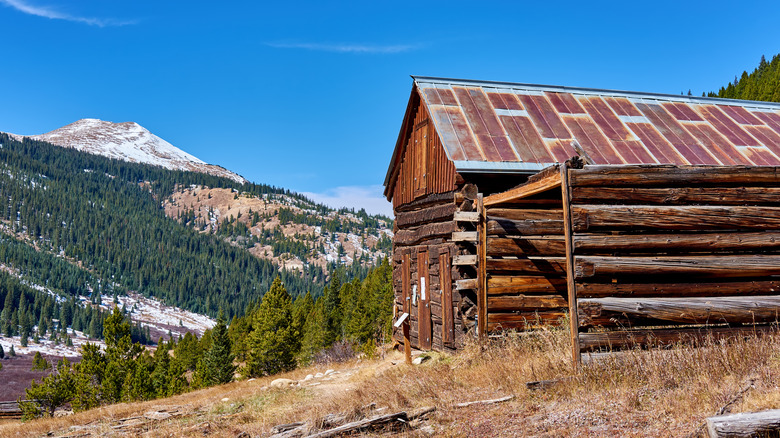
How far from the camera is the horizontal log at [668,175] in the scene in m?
7.87

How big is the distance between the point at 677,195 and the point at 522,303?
16.0ft

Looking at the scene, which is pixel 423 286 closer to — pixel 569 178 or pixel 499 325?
pixel 499 325

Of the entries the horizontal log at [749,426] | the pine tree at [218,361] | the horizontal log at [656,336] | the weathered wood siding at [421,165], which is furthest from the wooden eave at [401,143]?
the pine tree at [218,361]

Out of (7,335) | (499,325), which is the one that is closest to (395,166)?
(499,325)

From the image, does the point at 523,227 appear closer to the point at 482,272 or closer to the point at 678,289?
the point at 482,272

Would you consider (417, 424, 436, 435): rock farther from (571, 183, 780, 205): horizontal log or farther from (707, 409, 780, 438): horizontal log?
(571, 183, 780, 205): horizontal log

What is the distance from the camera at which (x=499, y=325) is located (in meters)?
12.2

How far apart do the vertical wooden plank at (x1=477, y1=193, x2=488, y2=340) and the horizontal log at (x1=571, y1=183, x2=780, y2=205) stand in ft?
11.6

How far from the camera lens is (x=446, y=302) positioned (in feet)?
46.1

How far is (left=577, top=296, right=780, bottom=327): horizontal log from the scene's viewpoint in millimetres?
7531

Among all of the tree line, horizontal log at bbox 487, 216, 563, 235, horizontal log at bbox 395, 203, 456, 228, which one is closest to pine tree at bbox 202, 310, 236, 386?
the tree line

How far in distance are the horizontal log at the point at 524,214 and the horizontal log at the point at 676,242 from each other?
4.32 metres

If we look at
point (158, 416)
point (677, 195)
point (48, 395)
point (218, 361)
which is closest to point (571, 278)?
point (677, 195)

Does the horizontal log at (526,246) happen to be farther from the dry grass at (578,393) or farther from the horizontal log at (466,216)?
the dry grass at (578,393)
